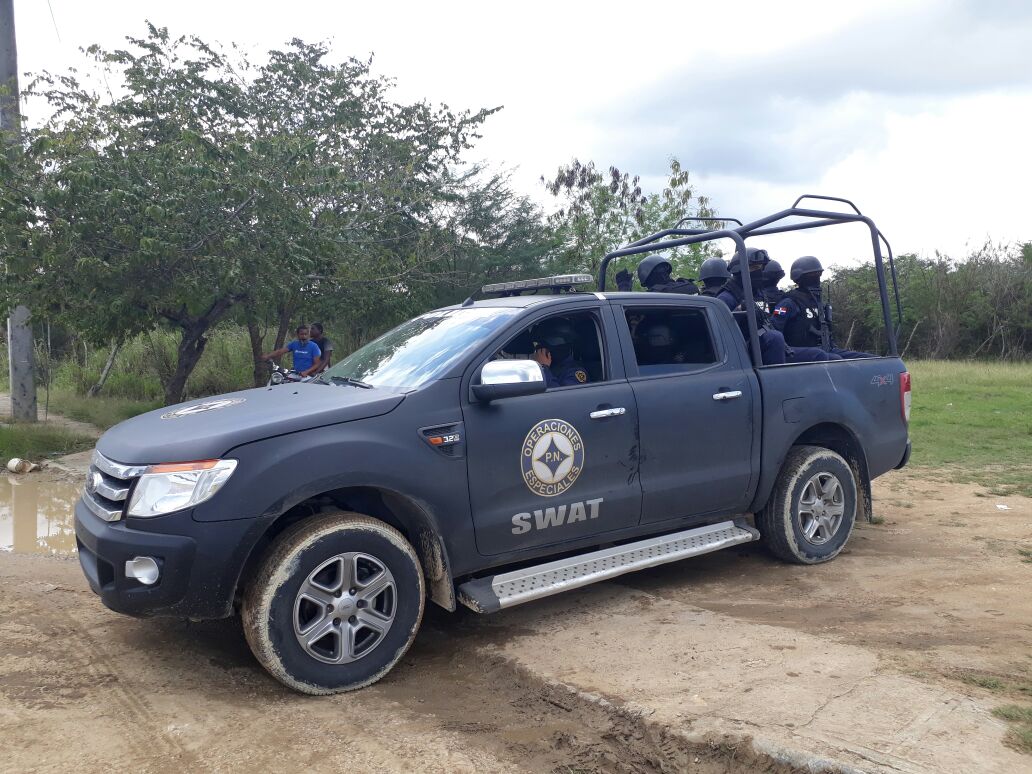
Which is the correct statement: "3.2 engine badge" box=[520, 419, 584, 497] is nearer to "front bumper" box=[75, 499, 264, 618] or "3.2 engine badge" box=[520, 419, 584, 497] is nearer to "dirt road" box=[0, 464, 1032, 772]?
"dirt road" box=[0, 464, 1032, 772]

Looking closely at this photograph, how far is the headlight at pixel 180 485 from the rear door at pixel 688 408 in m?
2.28

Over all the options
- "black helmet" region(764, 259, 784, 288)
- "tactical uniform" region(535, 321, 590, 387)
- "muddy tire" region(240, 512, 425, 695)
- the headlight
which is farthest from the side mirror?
"black helmet" region(764, 259, 784, 288)

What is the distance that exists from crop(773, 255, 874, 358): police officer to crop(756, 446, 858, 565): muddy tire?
46.6 inches

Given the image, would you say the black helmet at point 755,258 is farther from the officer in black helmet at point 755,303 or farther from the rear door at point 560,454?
the rear door at point 560,454

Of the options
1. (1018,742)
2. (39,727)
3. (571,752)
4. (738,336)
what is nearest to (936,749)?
(1018,742)

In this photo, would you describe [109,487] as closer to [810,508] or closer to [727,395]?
[727,395]

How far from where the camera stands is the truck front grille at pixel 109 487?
371 cm

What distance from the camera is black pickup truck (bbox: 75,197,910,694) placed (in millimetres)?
3670

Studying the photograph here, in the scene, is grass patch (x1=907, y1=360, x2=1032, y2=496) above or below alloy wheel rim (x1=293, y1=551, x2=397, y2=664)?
below

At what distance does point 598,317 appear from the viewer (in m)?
4.96

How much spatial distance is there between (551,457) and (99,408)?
11.8 meters

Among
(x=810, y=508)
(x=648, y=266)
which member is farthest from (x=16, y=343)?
(x=810, y=508)

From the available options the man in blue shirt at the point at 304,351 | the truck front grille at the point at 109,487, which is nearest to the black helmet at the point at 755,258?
the truck front grille at the point at 109,487

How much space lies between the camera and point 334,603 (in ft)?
12.5
